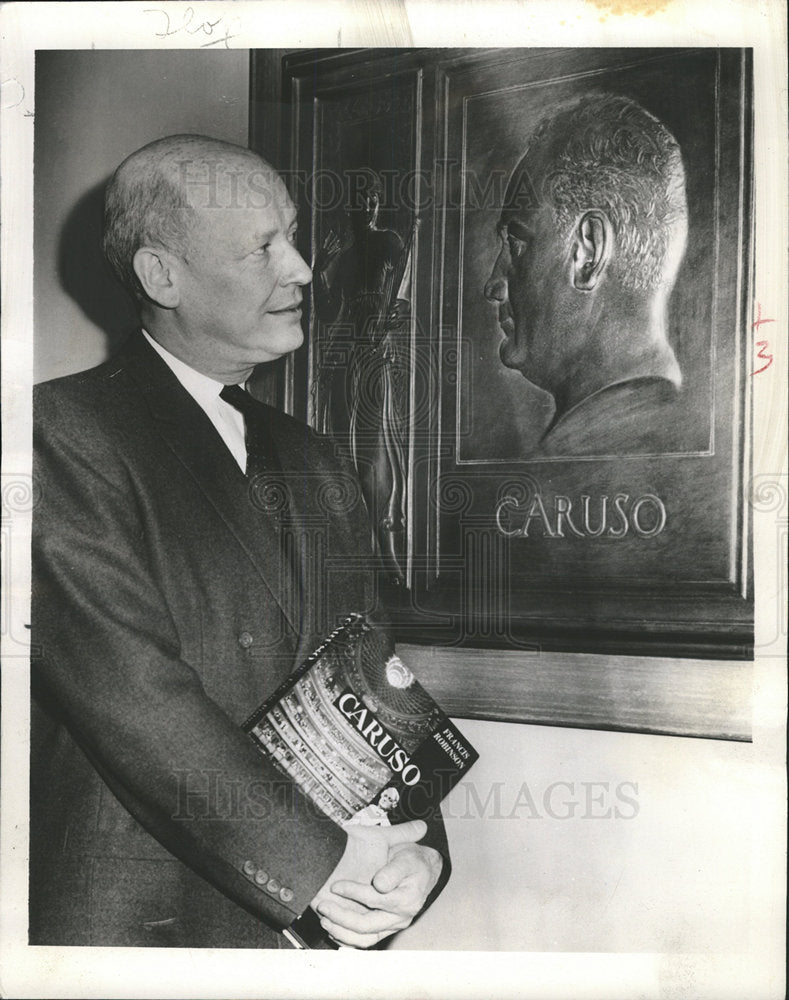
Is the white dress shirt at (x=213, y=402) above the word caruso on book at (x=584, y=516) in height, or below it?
above

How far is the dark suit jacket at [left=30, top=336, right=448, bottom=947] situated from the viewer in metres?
1.85

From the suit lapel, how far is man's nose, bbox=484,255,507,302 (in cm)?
59

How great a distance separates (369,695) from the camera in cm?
192

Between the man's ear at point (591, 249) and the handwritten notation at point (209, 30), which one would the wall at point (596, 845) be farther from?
the handwritten notation at point (209, 30)

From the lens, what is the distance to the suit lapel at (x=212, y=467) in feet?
6.31

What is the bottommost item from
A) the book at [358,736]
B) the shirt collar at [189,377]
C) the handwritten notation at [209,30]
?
the book at [358,736]

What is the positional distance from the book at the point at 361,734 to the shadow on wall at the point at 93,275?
73cm

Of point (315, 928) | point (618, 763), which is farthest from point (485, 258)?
point (315, 928)

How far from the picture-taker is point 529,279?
77.9 inches

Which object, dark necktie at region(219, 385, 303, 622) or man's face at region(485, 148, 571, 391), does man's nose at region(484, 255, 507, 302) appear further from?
dark necktie at region(219, 385, 303, 622)

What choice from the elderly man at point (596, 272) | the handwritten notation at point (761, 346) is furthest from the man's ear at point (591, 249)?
the handwritten notation at point (761, 346)

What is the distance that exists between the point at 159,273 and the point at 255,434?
0.35 meters

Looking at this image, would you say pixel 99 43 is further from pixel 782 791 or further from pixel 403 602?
pixel 782 791

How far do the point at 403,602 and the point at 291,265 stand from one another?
0.68 metres
